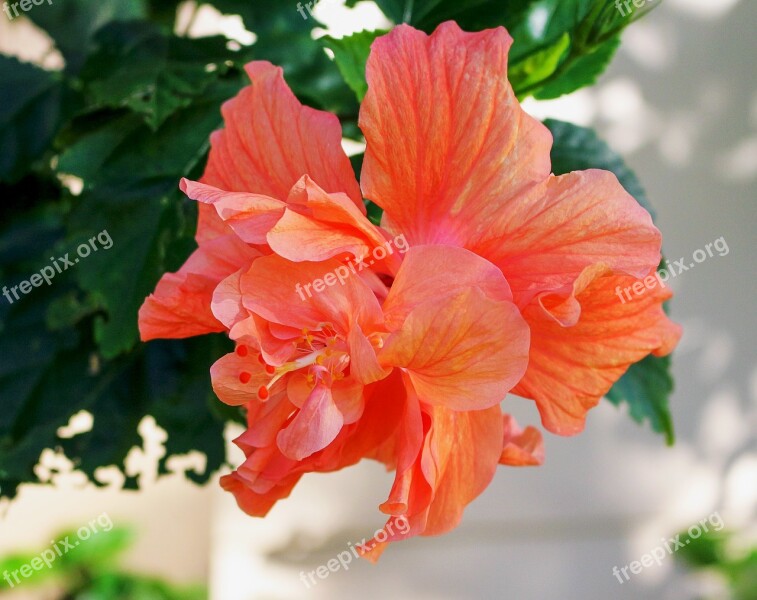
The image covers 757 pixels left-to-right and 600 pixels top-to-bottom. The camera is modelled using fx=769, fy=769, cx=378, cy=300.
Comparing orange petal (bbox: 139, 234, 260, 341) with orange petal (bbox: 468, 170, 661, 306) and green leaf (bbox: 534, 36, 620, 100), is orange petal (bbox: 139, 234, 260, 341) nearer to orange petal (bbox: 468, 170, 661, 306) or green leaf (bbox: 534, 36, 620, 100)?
orange petal (bbox: 468, 170, 661, 306)

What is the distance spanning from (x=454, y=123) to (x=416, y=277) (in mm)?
61

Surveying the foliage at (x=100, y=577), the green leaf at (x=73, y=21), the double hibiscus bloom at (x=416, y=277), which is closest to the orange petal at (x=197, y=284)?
the double hibiscus bloom at (x=416, y=277)

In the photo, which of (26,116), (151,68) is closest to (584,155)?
→ (151,68)

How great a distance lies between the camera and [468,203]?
0.98 ft

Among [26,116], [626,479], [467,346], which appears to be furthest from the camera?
[626,479]

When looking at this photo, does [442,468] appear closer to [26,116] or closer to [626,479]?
[26,116]

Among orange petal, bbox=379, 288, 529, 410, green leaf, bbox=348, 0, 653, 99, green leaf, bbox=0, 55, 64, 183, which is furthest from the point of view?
green leaf, bbox=0, 55, 64, 183

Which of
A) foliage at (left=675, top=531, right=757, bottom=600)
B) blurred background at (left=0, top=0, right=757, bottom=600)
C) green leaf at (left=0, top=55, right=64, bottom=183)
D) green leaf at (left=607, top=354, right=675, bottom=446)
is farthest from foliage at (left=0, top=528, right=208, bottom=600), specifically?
green leaf at (left=607, top=354, right=675, bottom=446)

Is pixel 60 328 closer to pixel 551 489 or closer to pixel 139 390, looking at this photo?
pixel 139 390

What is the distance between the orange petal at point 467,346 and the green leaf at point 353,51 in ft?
0.61

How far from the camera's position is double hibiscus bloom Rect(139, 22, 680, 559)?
0.28 metres

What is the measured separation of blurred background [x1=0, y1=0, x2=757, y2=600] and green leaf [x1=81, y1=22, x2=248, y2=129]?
3.04 ft

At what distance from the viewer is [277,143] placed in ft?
1.05

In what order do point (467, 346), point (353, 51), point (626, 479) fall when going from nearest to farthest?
point (467, 346), point (353, 51), point (626, 479)
